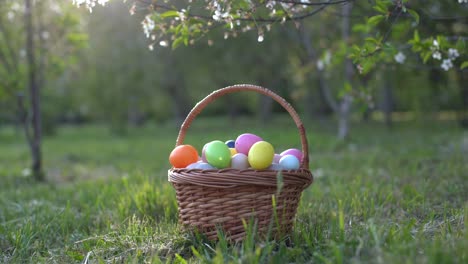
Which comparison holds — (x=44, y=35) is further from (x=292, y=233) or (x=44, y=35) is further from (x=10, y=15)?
(x=292, y=233)

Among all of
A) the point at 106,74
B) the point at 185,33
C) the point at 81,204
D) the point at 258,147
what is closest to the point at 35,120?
the point at 81,204

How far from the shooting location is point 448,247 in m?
2.06

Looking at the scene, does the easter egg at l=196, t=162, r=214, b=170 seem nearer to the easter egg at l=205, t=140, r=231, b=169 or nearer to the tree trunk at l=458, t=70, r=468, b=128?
the easter egg at l=205, t=140, r=231, b=169

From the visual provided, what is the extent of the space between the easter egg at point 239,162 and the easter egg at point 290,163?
209mm

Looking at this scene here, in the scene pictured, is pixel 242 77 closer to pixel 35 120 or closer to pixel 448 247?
pixel 35 120

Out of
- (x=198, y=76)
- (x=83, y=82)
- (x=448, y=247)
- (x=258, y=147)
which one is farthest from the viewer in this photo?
(x=198, y=76)

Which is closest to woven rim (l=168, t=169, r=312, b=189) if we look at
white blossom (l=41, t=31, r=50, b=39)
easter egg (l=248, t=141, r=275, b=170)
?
easter egg (l=248, t=141, r=275, b=170)

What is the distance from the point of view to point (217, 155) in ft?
9.12

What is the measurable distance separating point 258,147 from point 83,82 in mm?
18208

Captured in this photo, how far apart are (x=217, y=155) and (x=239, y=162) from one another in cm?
15

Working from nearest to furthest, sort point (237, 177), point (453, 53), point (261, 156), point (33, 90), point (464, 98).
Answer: point (237, 177) < point (261, 156) < point (453, 53) < point (33, 90) < point (464, 98)

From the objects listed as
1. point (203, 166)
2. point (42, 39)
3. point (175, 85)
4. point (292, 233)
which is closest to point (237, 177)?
point (203, 166)

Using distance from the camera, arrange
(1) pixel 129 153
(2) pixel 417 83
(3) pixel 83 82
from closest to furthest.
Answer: (1) pixel 129 153, (2) pixel 417 83, (3) pixel 83 82

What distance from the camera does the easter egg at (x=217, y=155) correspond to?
9.12ft
